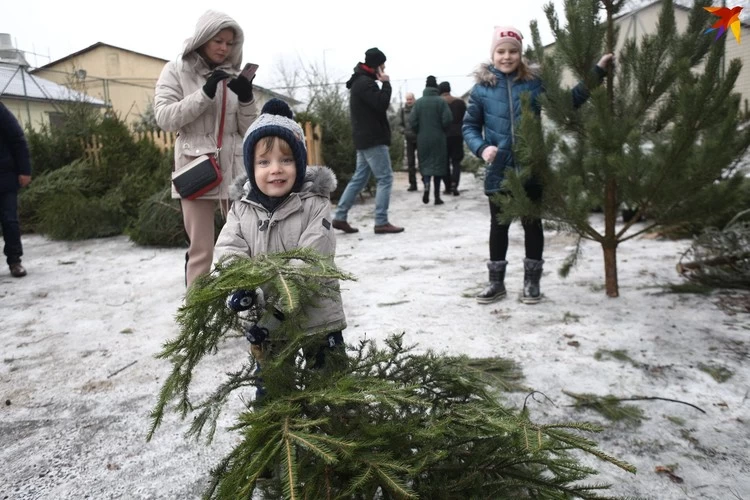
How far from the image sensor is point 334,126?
10414mm

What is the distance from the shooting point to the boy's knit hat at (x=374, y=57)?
672 cm

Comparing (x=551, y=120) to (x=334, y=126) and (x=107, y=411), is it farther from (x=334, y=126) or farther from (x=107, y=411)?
(x=334, y=126)

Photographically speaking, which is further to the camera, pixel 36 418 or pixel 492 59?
pixel 492 59

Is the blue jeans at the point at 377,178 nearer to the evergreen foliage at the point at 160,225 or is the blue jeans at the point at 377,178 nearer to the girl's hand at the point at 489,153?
the evergreen foliage at the point at 160,225

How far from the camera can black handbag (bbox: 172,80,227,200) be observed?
3441mm

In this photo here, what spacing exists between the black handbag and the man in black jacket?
356cm

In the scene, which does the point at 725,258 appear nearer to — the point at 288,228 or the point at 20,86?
the point at 288,228

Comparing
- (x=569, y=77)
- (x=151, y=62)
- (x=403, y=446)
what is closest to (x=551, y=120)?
(x=569, y=77)

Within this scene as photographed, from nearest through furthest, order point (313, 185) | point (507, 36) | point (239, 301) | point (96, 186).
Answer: point (239, 301)
point (313, 185)
point (507, 36)
point (96, 186)

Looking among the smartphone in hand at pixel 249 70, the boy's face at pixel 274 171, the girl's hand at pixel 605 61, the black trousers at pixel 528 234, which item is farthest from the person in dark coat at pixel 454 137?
the boy's face at pixel 274 171

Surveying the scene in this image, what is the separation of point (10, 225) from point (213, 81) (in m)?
3.48

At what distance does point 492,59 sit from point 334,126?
6.67 metres

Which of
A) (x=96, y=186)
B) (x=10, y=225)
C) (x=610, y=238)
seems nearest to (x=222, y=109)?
(x=610, y=238)

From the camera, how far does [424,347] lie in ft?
11.0
